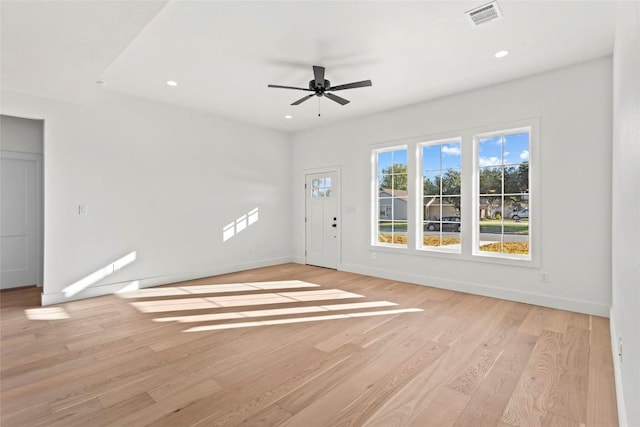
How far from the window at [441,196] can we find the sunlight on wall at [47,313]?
5.11 meters

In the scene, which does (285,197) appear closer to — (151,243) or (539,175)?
(151,243)

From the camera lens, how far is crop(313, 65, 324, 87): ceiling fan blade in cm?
366

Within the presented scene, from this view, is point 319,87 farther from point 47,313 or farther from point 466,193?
point 47,313

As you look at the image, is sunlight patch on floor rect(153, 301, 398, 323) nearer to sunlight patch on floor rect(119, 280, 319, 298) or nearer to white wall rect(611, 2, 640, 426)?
sunlight patch on floor rect(119, 280, 319, 298)

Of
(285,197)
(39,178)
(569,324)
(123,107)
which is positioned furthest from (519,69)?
(39,178)

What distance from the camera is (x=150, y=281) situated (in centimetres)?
498

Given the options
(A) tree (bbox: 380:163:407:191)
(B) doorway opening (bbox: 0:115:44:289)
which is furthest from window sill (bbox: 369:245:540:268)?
(B) doorway opening (bbox: 0:115:44:289)

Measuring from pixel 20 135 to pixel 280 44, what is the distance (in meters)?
4.66

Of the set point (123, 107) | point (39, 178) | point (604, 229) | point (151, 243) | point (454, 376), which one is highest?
point (123, 107)

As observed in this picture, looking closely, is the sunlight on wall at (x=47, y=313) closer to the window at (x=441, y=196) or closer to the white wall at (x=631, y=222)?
the white wall at (x=631, y=222)

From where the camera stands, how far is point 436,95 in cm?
472

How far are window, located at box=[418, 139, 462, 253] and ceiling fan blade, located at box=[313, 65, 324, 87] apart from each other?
89.3 inches

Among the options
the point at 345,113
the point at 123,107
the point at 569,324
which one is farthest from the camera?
the point at 345,113

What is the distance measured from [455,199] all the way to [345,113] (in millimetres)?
2491
